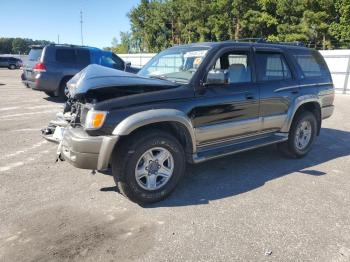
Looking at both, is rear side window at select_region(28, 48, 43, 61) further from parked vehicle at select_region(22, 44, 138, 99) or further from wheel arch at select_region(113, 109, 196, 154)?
wheel arch at select_region(113, 109, 196, 154)

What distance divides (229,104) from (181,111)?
2.72 feet

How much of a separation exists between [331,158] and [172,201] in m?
3.35

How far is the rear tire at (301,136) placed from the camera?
18.2ft

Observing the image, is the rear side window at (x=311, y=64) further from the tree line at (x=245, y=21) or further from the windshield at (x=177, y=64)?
the tree line at (x=245, y=21)

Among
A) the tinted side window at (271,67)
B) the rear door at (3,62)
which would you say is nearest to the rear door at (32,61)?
the tinted side window at (271,67)

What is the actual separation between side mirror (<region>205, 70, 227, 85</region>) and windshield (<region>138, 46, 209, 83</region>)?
0.79 feet

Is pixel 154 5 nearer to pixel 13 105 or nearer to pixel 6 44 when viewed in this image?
pixel 13 105

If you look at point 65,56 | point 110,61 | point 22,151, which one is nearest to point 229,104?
point 22,151

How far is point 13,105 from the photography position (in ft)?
34.8

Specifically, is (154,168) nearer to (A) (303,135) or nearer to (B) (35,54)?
(A) (303,135)

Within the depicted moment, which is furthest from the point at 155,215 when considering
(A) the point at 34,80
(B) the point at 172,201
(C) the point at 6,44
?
(C) the point at 6,44

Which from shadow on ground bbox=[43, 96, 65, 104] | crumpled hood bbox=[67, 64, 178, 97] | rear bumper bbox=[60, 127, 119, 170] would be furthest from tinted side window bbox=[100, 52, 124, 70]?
rear bumper bbox=[60, 127, 119, 170]

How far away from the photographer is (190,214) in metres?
3.67

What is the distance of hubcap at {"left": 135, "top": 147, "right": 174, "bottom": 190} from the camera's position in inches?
150
